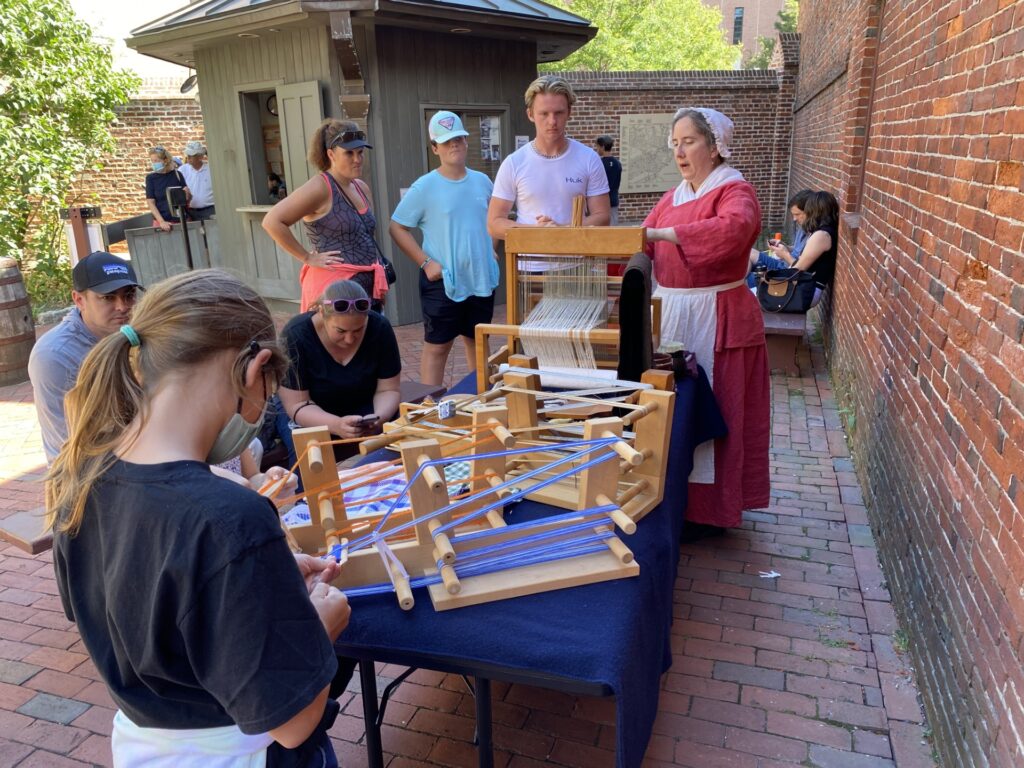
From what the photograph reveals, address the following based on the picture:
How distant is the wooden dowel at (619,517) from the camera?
1640 mm

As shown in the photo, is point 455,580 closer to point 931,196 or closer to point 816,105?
point 931,196

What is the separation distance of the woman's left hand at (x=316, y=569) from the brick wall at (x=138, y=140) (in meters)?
11.8

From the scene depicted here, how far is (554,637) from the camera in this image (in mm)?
1515

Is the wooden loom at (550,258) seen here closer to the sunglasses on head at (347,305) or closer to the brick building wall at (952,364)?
the sunglasses on head at (347,305)

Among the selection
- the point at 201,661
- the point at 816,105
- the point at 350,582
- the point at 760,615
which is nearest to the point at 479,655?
the point at 350,582

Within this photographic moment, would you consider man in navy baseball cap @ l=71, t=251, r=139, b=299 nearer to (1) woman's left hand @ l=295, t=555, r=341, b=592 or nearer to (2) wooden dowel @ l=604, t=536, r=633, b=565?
(1) woman's left hand @ l=295, t=555, r=341, b=592

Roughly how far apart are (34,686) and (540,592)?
2181 millimetres

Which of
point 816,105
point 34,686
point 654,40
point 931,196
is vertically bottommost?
point 34,686

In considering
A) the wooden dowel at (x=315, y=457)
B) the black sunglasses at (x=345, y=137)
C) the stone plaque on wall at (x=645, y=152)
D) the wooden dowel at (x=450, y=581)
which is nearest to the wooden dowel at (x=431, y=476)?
the wooden dowel at (x=450, y=581)

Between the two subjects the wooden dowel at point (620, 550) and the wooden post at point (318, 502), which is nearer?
the wooden dowel at point (620, 550)

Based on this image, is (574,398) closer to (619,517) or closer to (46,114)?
(619,517)

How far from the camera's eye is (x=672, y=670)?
2.68 meters

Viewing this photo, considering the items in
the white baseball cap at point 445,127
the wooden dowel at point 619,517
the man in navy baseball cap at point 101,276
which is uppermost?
the white baseball cap at point 445,127

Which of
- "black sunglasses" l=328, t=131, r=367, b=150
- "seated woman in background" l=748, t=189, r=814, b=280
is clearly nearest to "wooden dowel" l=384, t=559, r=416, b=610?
"black sunglasses" l=328, t=131, r=367, b=150
